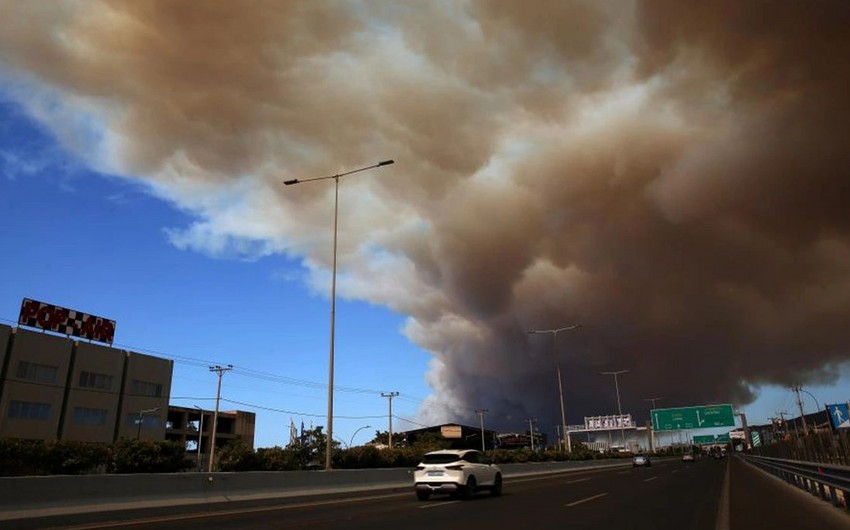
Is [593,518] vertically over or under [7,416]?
under

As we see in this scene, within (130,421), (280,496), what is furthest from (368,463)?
(130,421)

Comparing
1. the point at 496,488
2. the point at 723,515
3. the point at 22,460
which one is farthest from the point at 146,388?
the point at 723,515

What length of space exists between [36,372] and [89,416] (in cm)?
855

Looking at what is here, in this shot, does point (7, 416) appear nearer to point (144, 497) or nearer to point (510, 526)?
point (144, 497)

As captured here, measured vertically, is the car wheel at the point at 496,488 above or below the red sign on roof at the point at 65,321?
below

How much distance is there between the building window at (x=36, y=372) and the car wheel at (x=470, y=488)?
2529 inches

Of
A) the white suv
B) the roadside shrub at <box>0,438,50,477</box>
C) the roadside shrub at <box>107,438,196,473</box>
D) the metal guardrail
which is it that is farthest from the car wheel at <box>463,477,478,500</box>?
the roadside shrub at <box>0,438,50,477</box>

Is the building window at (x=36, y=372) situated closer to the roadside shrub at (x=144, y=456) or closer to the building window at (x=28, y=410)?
the building window at (x=28, y=410)

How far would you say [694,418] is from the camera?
7794 centimetres

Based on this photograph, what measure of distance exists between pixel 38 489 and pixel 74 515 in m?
0.95

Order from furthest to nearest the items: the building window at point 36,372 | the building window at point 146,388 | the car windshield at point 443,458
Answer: the building window at point 146,388, the building window at point 36,372, the car windshield at point 443,458

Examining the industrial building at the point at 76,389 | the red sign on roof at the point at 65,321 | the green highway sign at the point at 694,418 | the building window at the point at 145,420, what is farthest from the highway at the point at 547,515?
the building window at the point at 145,420

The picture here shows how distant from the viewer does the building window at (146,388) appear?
254ft

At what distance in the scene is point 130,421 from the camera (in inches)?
2960
